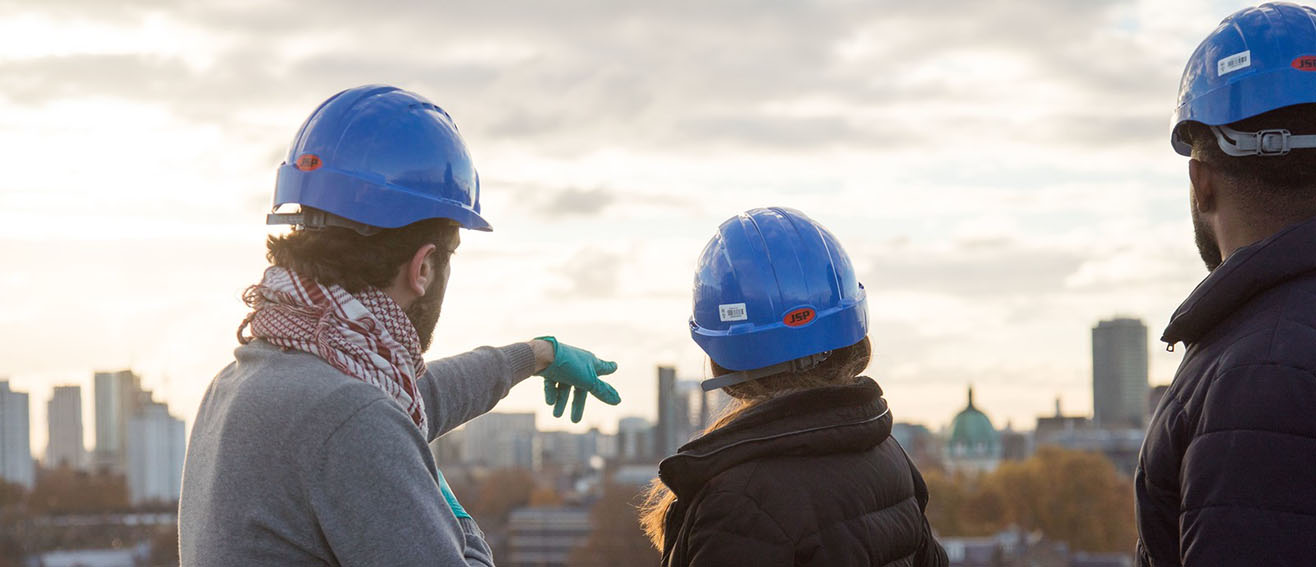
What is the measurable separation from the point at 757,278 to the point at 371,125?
5.04ft

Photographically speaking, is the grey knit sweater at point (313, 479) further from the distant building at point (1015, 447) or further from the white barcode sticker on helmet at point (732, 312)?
the distant building at point (1015, 447)

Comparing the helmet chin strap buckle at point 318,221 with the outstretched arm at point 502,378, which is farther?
the outstretched arm at point 502,378

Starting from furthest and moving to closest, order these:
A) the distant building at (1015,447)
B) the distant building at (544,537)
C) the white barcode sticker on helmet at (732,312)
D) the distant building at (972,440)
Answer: the distant building at (1015,447) → the distant building at (972,440) → the distant building at (544,537) → the white barcode sticker on helmet at (732,312)

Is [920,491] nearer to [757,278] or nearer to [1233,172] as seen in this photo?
[757,278]

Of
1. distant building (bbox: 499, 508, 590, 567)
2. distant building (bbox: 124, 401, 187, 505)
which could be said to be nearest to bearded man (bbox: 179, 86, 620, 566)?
distant building (bbox: 499, 508, 590, 567)

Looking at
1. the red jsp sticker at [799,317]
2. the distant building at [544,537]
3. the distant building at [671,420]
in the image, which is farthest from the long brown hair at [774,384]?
the distant building at [671,420]

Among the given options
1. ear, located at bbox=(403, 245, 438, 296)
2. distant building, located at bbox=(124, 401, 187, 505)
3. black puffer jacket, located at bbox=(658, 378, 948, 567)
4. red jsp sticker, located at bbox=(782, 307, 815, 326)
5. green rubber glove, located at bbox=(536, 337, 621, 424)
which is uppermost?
ear, located at bbox=(403, 245, 438, 296)

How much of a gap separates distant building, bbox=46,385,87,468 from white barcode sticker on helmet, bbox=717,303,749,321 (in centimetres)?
18348

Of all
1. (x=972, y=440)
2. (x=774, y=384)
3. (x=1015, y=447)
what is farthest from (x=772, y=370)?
(x=1015, y=447)

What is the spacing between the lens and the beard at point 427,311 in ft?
15.0

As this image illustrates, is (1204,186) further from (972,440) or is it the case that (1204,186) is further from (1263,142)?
(972,440)

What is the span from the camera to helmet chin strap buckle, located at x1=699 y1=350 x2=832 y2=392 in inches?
215

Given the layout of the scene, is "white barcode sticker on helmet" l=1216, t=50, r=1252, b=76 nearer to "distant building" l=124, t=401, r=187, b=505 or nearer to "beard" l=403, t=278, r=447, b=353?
"beard" l=403, t=278, r=447, b=353

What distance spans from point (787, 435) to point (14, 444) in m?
153
